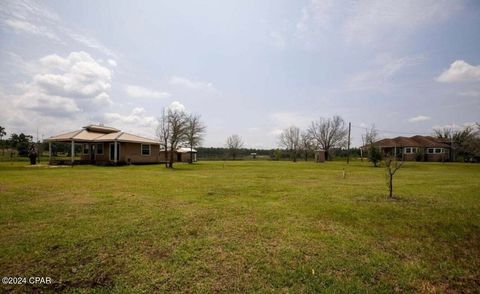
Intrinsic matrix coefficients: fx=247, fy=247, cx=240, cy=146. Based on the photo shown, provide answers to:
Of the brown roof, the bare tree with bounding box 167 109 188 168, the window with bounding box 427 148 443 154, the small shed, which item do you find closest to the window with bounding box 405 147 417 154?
the brown roof

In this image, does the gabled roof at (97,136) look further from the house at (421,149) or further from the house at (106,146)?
the house at (421,149)

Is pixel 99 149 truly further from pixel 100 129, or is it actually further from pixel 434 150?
pixel 434 150

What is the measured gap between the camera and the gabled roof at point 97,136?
27.6m

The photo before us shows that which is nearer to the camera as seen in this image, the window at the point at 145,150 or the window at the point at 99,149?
the window at the point at 99,149

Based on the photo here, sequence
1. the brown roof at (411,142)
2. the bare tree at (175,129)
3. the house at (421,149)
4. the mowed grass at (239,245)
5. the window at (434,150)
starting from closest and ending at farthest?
1. the mowed grass at (239,245)
2. the bare tree at (175,129)
3. the house at (421,149)
4. the window at (434,150)
5. the brown roof at (411,142)

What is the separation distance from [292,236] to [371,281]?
1830 mm

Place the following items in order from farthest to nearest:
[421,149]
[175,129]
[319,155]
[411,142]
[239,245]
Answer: [411,142] → [319,155] → [421,149] → [175,129] → [239,245]

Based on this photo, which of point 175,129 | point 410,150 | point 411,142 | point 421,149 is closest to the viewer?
point 175,129

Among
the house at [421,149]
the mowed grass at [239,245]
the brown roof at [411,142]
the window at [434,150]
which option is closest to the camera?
the mowed grass at [239,245]

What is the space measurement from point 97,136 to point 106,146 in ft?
6.79

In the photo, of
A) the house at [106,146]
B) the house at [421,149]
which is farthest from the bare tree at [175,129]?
the house at [421,149]

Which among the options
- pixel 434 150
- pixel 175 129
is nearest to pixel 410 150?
pixel 434 150

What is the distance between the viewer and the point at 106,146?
29219 millimetres

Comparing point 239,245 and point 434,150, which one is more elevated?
point 434,150
